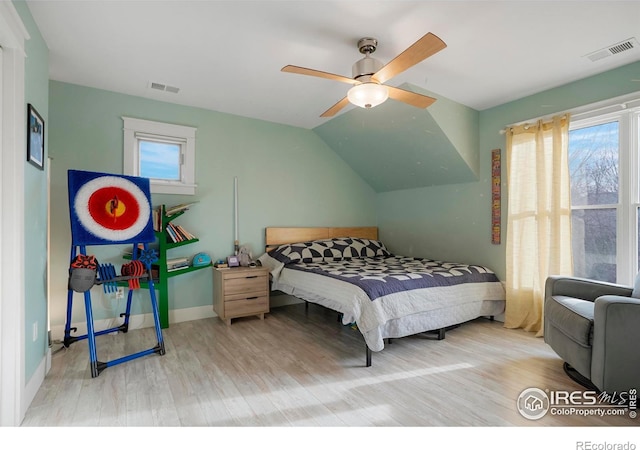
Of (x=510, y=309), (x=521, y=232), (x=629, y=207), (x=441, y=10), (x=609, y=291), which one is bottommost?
(x=510, y=309)

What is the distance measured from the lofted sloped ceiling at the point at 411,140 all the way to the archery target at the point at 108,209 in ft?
8.00

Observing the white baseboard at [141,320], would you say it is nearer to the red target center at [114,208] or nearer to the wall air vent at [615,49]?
the red target center at [114,208]

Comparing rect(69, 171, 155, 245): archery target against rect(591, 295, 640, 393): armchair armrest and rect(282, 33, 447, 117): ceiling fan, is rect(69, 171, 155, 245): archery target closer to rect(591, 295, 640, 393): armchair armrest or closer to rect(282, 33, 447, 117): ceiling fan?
rect(282, 33, 447, 117): ceiling fan

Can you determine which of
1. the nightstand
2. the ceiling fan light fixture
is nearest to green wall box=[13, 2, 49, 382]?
the nightstand

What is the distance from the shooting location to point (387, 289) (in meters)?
2.51

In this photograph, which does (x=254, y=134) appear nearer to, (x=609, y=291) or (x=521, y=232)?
(x=521, y=232)

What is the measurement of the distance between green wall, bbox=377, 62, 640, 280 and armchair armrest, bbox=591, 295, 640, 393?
5.28 ft

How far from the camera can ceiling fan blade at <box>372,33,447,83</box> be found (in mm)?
1680

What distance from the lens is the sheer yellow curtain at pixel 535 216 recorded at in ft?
9.43

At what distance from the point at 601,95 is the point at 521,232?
1.31 metres

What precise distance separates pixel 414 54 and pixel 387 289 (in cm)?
162

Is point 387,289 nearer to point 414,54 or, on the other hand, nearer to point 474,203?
point 414,54
